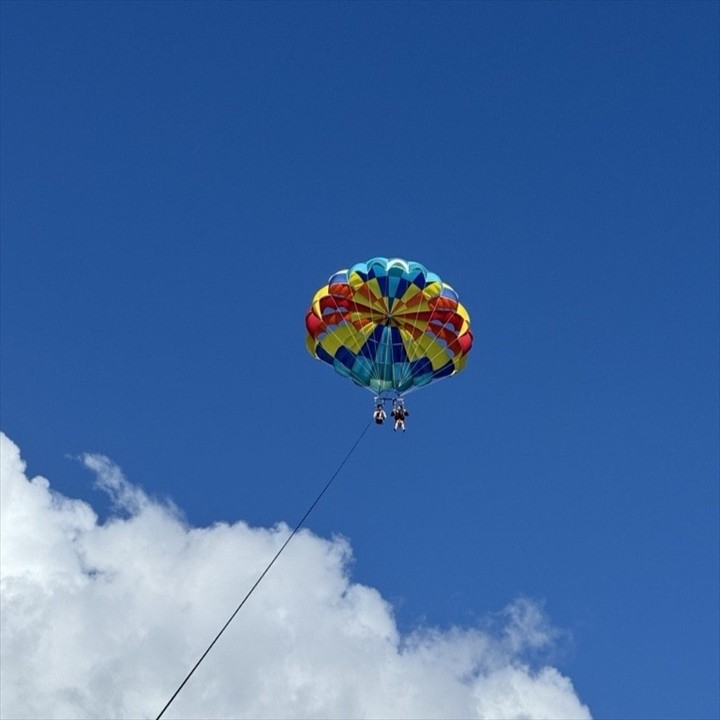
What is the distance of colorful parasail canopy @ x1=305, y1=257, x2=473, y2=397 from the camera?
185 ft

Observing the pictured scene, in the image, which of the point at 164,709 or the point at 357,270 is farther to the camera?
the point at 357,270

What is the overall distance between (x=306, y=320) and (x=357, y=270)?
3253 millimetres

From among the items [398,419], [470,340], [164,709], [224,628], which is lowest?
[164,709]

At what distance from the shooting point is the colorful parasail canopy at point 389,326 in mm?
56344

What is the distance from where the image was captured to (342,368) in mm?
58000

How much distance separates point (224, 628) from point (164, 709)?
143 inches

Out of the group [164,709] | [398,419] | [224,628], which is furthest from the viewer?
[398,419]

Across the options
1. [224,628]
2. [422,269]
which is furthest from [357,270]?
[224,628]

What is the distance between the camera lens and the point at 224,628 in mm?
37375

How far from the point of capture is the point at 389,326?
56844 mm

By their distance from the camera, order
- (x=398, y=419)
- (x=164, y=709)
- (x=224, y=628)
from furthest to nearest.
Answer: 1. (x=398, y=419)
2. (x=224, y=628)
3. (x=164, y=709)

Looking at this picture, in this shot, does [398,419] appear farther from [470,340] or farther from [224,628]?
[224,628]

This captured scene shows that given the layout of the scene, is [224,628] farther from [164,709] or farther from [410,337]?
[410,337]

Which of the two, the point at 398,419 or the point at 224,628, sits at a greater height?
the point at 398,419
